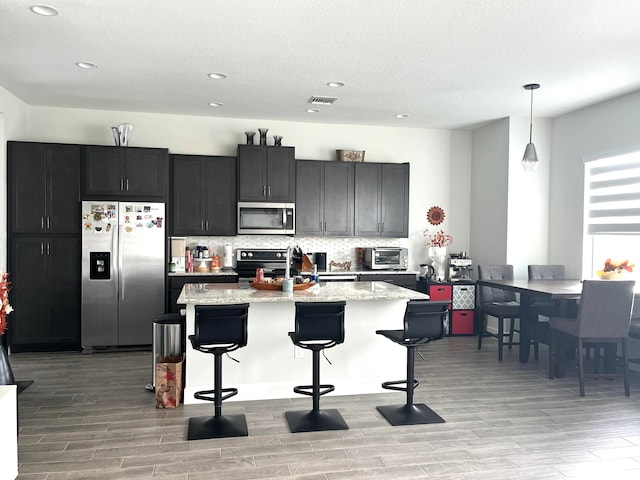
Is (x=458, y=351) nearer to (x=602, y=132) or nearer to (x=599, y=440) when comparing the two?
(x=599, y=440)

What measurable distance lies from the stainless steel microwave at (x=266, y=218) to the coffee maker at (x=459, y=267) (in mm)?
2312

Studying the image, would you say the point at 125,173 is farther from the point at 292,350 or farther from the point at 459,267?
the point at 459,267

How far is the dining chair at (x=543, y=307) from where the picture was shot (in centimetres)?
552

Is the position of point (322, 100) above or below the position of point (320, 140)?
above

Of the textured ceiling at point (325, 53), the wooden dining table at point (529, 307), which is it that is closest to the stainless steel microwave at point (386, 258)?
the wooden dining table at point (529, 307)

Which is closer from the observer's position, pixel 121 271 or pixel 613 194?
pixel 613 194

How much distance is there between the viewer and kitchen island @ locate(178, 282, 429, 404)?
424cm

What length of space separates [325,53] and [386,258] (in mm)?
3365

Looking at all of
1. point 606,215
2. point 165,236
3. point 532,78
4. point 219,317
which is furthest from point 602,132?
point 165,236

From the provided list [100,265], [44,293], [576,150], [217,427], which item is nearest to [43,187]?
[100,265]

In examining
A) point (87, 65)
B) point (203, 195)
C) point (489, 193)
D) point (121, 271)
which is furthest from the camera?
point (489, 193)

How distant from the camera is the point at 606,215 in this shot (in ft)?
19.2

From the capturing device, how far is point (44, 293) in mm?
5992

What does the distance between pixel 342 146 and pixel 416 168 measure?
1.17 meters
